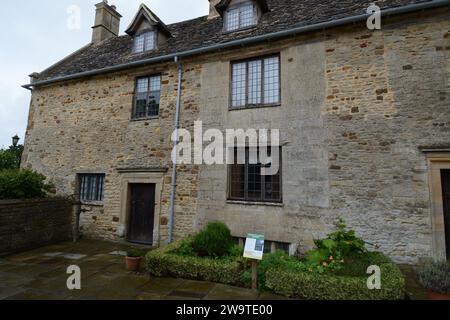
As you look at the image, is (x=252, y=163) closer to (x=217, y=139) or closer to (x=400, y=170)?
(x=217, y=139)

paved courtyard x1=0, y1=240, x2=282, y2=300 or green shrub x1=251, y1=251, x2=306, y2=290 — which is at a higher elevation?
green shrub x1=251, y1=251, x2=306, y2=290

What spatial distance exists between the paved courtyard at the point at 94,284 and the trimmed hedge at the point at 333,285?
336 mm

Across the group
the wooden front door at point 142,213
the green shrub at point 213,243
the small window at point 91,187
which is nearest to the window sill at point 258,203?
the green shrub at point 213,243

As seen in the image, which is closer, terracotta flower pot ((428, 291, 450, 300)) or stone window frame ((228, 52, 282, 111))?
terracotta flower pot ((428, 291, 450, 300))

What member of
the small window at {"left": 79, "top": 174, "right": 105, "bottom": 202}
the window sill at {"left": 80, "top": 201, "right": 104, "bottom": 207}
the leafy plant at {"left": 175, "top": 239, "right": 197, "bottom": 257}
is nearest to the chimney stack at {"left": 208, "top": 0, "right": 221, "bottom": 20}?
the small window at {"left": 79, "top": 174, "right": 105, "bottom": 202}

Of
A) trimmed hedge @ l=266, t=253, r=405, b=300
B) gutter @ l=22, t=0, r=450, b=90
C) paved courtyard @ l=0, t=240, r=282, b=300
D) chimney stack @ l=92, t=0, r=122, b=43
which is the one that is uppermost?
chimney stack @ l=92, t=0, r=122, b=43

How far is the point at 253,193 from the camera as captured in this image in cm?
836

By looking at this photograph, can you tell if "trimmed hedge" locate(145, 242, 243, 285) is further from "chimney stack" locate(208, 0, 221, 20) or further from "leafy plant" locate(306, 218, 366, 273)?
"chimney stack" locate(208, 0, 221, 20)

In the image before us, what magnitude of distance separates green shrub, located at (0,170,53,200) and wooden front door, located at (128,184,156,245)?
3.29 metres

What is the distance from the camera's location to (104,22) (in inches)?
588

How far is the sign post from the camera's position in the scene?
4.98m

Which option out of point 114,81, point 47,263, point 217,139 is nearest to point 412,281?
point 217,139

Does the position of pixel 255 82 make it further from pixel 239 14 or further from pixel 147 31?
pixel 147 31
